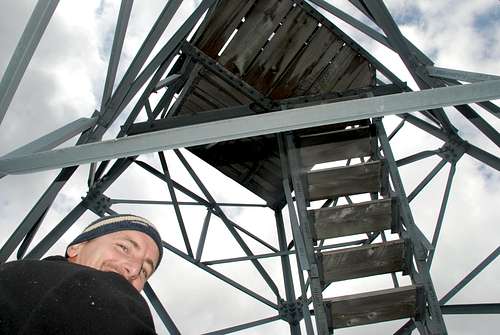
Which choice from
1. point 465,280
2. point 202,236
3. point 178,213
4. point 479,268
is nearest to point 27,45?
point 178,213

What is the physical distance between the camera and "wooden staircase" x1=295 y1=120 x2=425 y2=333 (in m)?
5.22

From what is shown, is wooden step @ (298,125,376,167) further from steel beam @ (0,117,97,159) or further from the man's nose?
the man's nose

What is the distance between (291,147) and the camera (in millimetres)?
6887

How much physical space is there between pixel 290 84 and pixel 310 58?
0.57 metres

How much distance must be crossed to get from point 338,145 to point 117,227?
5.61m

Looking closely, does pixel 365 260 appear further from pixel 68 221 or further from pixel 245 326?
pixel 68 221

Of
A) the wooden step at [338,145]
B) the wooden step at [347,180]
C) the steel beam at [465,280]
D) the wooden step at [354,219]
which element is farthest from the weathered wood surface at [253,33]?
the steel beam at [465,280]

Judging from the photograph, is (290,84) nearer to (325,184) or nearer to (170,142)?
(325,184)

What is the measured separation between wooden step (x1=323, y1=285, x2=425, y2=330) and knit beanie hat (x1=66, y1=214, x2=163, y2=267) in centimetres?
368

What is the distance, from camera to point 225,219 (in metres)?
8.67

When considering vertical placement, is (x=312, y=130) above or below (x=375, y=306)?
above

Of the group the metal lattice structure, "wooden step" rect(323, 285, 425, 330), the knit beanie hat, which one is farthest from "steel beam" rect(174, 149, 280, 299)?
the knit beanie hat

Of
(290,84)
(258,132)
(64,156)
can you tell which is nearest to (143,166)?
(290,84)

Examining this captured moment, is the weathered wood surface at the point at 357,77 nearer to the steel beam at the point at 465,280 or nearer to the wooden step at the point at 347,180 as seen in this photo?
the wooden step at the point at 347,180
